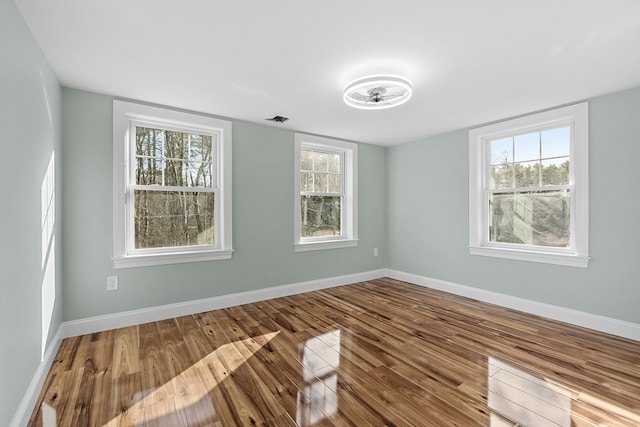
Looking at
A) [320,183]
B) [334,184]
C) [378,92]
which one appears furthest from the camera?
[334,184]

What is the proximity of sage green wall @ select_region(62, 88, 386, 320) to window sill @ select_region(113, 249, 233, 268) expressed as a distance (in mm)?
61

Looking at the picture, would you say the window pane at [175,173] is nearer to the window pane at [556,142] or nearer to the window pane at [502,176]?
the window pane at [502,176]

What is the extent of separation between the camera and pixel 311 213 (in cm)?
431

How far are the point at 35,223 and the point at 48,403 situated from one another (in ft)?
3.72

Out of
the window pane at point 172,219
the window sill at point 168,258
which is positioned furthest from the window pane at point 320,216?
the window pane at point 172,219

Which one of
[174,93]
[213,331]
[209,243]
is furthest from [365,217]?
[174,93]

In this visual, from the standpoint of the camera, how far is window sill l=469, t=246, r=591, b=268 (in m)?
2.92

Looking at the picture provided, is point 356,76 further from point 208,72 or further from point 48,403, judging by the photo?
point 48,403

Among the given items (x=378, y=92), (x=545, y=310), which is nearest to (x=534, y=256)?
(x=545, y=310)

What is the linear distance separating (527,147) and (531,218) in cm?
87

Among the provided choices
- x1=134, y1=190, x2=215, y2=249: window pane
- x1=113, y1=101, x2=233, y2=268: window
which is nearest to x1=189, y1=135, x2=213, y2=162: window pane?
x1=113, y1=101, x2=233, y2=268: window

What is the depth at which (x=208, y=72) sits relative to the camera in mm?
2361

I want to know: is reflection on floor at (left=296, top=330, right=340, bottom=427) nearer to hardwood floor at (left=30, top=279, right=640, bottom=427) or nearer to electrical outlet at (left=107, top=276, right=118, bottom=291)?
hardwood floor at (left=30, top=279, right=640, bottom=427)

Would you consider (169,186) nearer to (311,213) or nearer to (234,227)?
(234,227)
